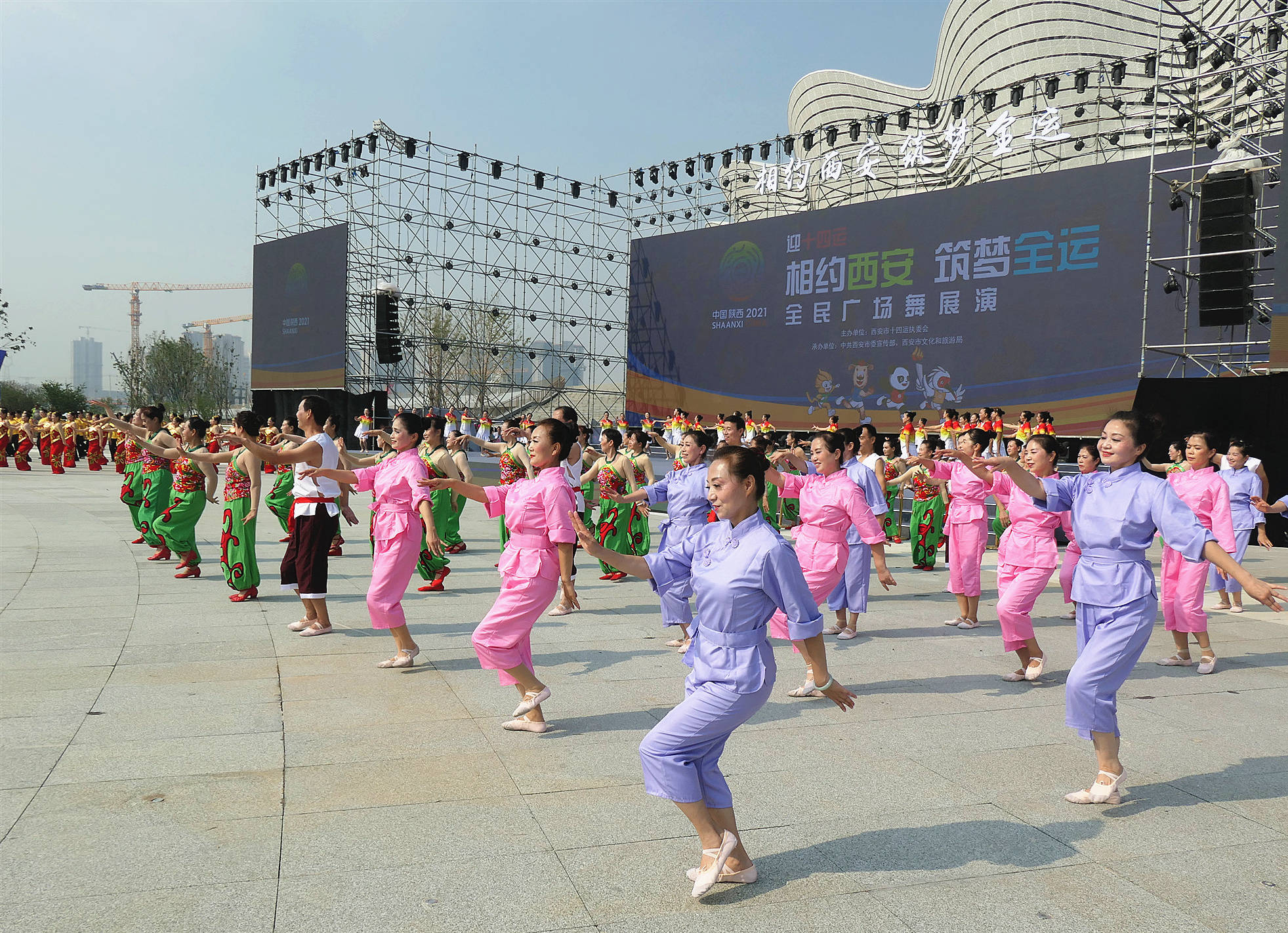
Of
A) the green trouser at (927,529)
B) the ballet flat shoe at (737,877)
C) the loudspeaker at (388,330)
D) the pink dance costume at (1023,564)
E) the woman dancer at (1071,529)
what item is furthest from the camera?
the loudspeaker at (388,330)

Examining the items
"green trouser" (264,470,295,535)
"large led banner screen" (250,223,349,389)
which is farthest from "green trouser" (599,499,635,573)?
"large led banner screen" (250,223,349,389)

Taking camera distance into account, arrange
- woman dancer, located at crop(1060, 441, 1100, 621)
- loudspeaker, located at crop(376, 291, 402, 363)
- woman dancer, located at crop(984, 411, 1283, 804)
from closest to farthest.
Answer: woman dancer, located at crop(984, 411, 1283, 804) < woman dancer, located at crop(1060, 441, 1100, 621) < loudspeaker, located at crop(376, 291, 402, 363)

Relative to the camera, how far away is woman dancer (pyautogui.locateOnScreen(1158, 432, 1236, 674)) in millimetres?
5898

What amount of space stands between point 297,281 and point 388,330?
5.13 metres

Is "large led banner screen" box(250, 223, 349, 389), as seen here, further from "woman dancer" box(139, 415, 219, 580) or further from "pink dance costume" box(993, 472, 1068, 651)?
"pink dance costume" box(993, 472, 1068, 651)

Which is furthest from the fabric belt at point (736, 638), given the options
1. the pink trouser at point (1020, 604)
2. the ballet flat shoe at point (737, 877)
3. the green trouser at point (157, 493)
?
the green trouser at point (157, 493)

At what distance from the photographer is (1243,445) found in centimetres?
843

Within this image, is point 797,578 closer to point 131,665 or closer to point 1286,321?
point 131,665

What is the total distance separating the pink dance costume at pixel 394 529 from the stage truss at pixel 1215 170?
11.9 meters

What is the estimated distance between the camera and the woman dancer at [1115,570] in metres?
3.57

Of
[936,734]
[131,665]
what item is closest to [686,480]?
[936,734]

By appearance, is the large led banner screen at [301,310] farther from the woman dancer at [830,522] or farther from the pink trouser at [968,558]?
the woman dancer at [830,522]

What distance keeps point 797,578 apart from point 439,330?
114 feet

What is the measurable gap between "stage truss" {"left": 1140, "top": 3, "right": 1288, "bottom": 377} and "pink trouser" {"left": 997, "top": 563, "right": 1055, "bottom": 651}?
9762 mm
